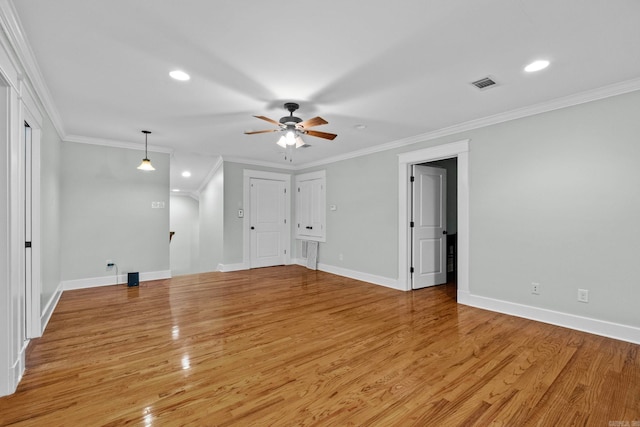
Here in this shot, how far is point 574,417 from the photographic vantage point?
6.09 feet

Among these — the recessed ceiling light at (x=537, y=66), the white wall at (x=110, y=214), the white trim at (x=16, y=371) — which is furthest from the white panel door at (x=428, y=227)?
the white trim at (x=16, y=371)

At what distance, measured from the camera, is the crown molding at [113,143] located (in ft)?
15.9

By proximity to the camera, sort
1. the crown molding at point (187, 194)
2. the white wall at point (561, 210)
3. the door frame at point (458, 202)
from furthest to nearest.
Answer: the crown molding at point (187, 194), the door frame at point (458, 202), the white wall at point (561, 210)

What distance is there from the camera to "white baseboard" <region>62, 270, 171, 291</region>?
4840 mm

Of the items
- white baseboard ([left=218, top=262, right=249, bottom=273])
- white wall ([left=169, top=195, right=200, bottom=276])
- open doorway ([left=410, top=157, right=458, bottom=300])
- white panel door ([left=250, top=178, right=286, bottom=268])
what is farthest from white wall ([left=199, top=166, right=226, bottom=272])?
open doorway ([left=410, top=157, right=458, bottom=300])

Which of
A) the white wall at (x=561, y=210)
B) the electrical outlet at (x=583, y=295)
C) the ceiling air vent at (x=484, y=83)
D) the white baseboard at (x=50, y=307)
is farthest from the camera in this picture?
the white baseboard at (x=50, y=307)

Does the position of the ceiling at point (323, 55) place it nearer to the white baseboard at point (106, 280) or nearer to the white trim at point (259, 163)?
the white trim at point (259, 163)

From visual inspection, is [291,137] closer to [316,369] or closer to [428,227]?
[316,369]

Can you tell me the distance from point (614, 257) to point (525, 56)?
2229 millimetres

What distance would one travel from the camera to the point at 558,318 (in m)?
3.35

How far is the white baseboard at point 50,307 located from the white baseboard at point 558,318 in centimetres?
510

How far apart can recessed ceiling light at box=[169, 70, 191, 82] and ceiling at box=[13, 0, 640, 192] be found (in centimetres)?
8

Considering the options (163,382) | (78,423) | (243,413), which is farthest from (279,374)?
(78,423)

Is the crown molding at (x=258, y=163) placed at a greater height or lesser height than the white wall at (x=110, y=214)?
greater
